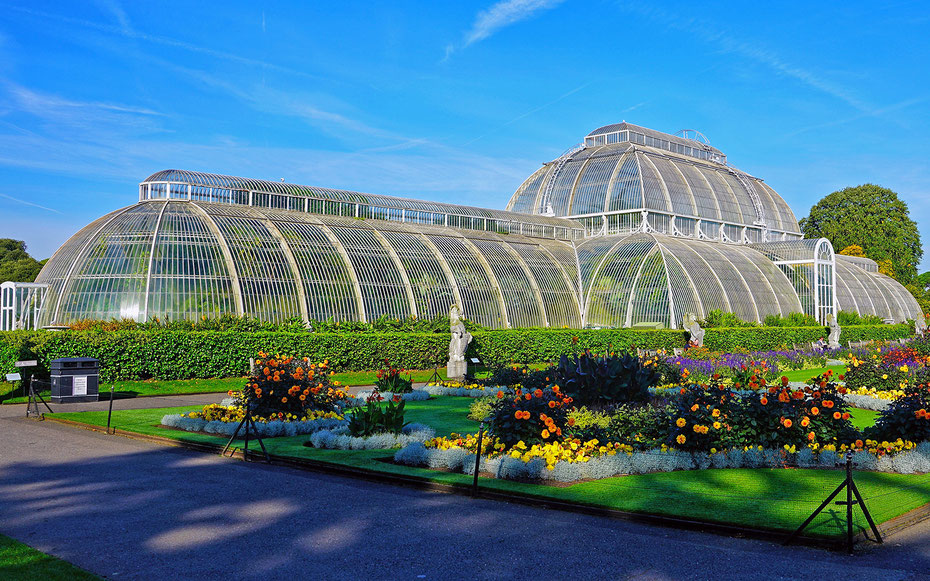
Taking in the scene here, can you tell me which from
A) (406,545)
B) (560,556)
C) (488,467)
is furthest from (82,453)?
(560,556)

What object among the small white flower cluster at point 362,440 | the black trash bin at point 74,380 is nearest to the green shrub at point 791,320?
the small white flower cluster at point 362,440

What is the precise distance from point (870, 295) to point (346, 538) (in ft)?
219

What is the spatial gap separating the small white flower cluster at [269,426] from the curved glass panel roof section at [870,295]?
53.9 meters

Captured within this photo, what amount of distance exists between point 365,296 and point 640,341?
48.7 ft

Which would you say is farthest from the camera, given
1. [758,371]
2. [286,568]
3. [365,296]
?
[365,296]

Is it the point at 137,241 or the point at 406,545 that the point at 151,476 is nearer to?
the point at 406,545

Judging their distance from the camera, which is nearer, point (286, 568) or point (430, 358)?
point (286, 568)

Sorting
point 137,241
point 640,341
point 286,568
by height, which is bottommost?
point 286,568

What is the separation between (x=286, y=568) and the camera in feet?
25.9

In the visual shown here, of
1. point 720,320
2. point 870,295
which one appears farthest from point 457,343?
point 870,295

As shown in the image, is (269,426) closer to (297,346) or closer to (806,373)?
(297,346)

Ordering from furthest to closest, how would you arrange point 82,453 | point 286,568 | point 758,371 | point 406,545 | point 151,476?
point 758,371
point 82,453
point 151,476
point 406,545
point 286,568

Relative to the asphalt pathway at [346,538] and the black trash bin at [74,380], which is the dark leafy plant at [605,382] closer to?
the asphalt pathway at [346,538]

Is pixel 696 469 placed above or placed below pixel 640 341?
below
